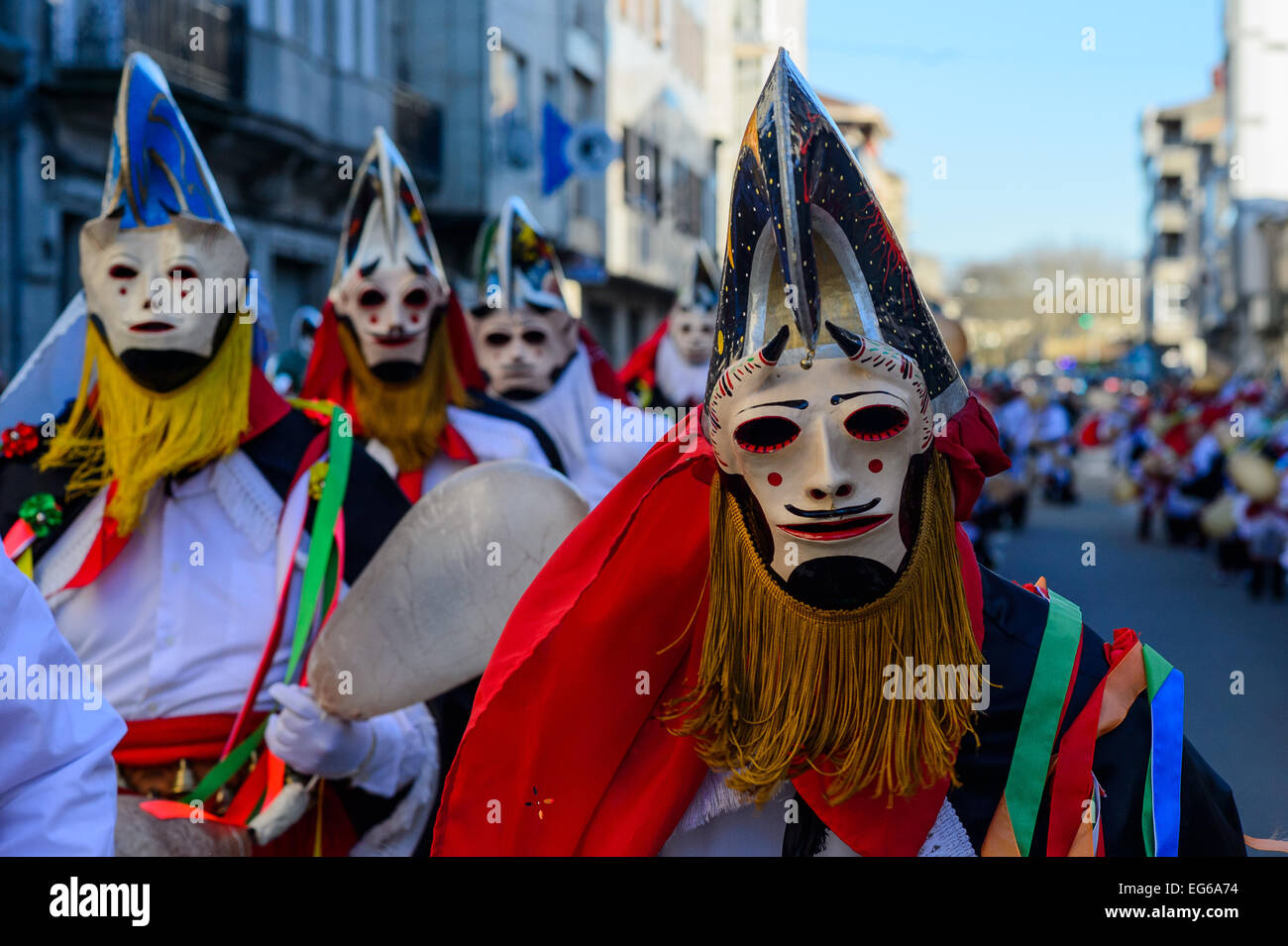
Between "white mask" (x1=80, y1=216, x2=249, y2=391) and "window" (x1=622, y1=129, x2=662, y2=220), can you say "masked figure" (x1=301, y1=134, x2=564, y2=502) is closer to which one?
"white mask" (x1=80, y1=216, x2=249, y2=391)

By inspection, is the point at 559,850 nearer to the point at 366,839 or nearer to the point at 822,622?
the point at 822,622

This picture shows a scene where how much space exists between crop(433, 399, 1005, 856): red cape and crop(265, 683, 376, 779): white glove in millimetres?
859

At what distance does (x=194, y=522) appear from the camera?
3711mm

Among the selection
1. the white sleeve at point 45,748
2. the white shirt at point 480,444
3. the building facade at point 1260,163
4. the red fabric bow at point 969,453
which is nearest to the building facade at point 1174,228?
the building facade at point 1260,163

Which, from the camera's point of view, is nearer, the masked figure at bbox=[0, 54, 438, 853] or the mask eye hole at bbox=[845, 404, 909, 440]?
the mask eye hole at bbox=[845, 404, 909, 440]

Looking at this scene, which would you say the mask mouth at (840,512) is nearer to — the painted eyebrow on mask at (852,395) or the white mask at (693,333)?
the painted eyebrow on mask at (852,395)

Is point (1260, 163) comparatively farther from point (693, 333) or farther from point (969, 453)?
point (969, 453)

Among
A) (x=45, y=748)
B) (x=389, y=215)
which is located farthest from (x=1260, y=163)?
(x=45, y=748)

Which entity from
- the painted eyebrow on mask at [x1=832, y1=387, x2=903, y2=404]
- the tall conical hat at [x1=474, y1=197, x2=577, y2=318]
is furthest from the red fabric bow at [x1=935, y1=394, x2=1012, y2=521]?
the tall conical hat at [x1=474, y1=197, x2=577, y2=318]

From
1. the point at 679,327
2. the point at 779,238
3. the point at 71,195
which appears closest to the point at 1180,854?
the point at 779,238

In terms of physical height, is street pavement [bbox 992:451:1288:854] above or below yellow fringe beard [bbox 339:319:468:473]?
below

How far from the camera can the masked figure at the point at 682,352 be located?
9.58m

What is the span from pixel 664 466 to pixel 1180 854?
89 centimetres

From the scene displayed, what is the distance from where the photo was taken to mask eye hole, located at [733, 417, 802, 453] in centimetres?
222
